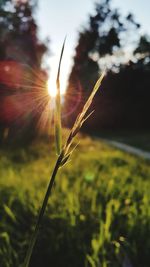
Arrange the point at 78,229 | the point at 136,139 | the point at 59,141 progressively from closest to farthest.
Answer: the point at 59,141, the point at 78,229, the point at 136,139

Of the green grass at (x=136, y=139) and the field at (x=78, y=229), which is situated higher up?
the green grass at (x=136, y=139)

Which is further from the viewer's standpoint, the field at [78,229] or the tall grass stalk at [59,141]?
the field at [78,229]

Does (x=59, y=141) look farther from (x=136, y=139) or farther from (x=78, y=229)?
(x=136, y=139)

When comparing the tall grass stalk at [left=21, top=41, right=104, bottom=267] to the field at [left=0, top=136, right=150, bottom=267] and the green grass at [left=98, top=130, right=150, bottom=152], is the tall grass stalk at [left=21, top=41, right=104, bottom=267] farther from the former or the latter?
the green grass at [left=98, top=130, right=150, bottom=152]

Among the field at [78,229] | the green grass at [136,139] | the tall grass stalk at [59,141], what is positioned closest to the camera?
the tall grass stalk at [59,141]

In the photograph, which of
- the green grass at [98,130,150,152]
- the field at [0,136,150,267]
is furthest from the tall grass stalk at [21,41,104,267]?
the green grass at [98,130,150,152]

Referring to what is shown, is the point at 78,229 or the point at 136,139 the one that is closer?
the point at 78,229

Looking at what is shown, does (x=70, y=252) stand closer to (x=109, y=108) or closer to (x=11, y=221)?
(x=11, y=221)

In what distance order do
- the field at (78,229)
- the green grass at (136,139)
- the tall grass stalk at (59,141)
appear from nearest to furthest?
the tall grass stalk at (59,141)
the field at (78,229)
the green grass at (136,139)

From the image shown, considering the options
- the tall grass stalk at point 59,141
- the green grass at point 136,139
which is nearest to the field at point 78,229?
the tall grass stalk at point 59,141

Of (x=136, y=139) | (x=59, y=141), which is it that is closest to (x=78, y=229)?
(x=59, y=141)

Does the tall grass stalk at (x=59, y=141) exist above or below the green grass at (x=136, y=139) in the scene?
below

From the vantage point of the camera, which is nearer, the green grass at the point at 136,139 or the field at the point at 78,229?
the field at the point at 78,229

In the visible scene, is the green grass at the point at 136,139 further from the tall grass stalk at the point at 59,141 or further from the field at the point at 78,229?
the tall grass stalk at the point at 59,141
